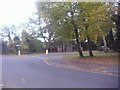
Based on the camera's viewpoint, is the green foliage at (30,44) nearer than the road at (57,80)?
No

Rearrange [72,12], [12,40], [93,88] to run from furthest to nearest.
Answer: [12,40], [72,12], [93,88]

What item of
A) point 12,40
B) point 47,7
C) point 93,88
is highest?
point 47,7

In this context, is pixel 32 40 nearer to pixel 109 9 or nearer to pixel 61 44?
pixel 61 44

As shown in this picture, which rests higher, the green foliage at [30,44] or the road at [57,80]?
the green foliage at [30,44]

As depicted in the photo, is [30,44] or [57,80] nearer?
[57,80]

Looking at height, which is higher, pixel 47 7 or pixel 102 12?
pixel 47 7

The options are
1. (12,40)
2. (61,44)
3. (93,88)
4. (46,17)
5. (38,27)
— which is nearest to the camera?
(93,88)

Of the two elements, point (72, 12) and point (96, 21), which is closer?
point (96, 21)

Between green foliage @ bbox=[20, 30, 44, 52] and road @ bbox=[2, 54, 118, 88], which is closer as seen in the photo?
road @ bbox=[2, 54, 118, 88]

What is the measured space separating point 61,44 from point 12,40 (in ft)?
52.1

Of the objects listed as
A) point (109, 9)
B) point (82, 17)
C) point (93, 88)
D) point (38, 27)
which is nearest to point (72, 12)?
point (82, 17)

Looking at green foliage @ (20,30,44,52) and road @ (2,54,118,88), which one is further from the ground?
green foliage @ (20,30,44,52)

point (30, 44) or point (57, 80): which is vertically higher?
point (30, 44)

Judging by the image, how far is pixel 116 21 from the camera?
56.8ft
